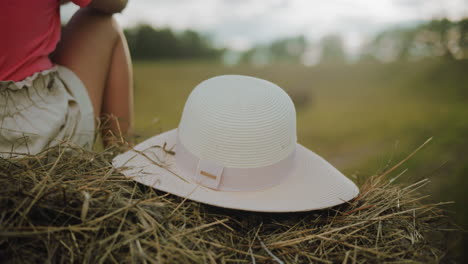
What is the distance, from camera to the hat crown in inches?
45.8


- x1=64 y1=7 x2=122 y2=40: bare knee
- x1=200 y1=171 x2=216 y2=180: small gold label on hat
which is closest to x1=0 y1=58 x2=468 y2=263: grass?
x1=200 y1=171 x2=216 y2=180: small gold label on hat

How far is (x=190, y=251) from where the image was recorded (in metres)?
1.00

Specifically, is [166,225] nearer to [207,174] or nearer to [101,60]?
[207,174]

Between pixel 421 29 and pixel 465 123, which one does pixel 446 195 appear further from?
→ pixel 421 29

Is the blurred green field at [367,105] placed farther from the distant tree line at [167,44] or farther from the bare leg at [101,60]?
the bare leg at [101,60]

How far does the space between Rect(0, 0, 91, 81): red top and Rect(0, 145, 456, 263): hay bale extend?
391 mm

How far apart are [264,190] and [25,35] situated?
113 centimetres

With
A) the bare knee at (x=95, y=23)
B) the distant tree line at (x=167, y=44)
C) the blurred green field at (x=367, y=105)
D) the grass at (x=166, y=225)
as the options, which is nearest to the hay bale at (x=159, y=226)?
the grass at (x=166, y=225)

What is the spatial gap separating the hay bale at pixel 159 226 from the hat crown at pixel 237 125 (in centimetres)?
20

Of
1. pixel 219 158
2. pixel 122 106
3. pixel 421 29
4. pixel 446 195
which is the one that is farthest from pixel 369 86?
pixel 219 158

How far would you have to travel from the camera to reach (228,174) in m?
1.18

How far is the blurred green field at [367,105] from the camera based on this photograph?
11.5 feet

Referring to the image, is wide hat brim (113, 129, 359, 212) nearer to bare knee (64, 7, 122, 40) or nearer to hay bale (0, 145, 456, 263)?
hay bale (0, 145, 456, 263)

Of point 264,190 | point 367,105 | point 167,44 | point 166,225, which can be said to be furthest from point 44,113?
point 167,44
